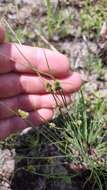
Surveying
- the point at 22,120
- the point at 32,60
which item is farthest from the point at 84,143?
the point at 32,60

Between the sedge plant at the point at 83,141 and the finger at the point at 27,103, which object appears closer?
the sedge plant at the point at 83,141

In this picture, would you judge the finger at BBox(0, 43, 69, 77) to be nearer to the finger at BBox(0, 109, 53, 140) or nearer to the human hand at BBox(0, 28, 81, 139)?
the human hand at BBox(0, 28, 81, 139)

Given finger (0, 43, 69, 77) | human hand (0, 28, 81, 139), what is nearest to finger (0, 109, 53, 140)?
human hand (0, 28, 81, 139)

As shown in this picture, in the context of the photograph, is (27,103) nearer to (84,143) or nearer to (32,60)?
(32,60)

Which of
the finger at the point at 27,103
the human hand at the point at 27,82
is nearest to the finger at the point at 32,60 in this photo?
the human hand at the point at 27,82

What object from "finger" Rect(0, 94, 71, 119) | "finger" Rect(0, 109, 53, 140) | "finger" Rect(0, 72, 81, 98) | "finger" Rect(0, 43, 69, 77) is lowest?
"finger" Rect(0, 109, 53, 140)

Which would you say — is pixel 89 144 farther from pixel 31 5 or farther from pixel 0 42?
pixel 31 5

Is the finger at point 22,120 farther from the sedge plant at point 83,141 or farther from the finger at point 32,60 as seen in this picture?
the finger at point 32,60
